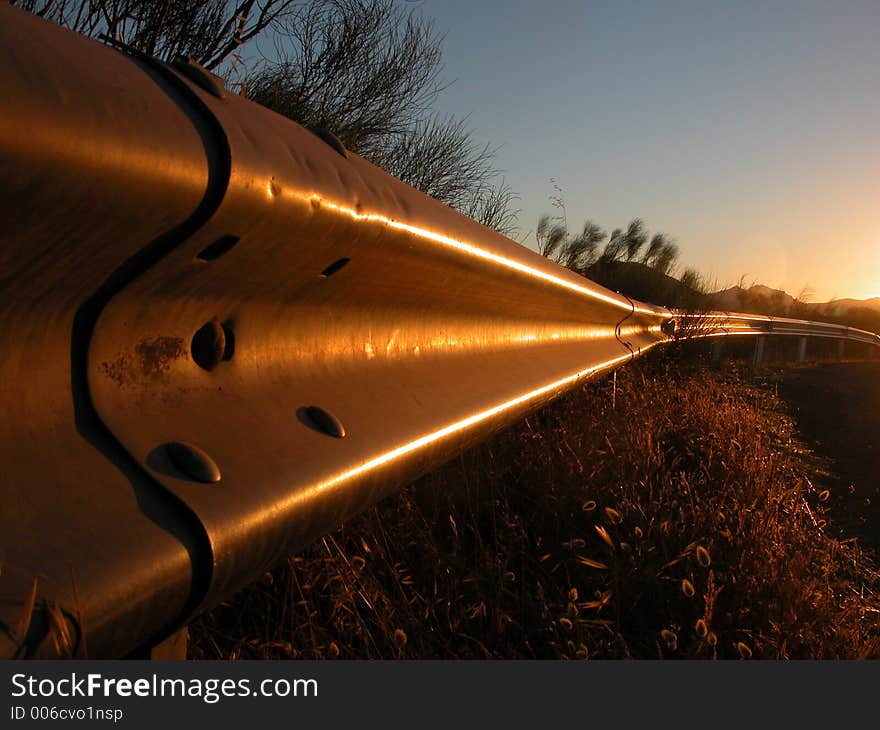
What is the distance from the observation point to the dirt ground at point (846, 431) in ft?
13.6

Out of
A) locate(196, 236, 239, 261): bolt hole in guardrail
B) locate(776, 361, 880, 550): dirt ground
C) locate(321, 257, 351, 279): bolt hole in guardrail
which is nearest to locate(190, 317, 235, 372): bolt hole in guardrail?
locate(196, 236, 239, 261): bolt hole in guardrail

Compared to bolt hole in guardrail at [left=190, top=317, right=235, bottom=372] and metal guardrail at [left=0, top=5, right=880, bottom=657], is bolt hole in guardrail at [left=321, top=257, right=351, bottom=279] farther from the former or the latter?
bolt hole in guardrail at [left=190, top=317, right=235, bottom=372]

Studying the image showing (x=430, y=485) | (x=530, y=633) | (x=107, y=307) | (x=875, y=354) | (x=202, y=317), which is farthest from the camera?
(x=875, y=354)

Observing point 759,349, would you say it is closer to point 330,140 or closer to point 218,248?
point 330,140

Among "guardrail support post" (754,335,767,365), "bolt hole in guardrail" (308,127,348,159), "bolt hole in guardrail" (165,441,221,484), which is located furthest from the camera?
"guardrail support post" (754,335,767,365)

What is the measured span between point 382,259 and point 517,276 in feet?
3.90

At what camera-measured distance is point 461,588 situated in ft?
7.46

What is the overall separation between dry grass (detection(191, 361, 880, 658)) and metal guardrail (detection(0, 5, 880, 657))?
0.46 meters

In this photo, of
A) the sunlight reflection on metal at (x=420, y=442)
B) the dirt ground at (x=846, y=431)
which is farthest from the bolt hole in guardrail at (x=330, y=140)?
the dirt ground at (x=846, y=431)

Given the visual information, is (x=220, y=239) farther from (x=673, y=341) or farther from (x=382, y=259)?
(x=673, y=341)

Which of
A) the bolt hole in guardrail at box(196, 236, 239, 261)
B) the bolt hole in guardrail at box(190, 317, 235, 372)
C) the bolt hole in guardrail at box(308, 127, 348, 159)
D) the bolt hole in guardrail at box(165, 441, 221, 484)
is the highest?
the bolt hole in guardrail at box(308, 127, 348, 159)

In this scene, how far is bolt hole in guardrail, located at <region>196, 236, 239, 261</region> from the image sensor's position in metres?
1.23

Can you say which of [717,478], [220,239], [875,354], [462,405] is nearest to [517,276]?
[462,405]

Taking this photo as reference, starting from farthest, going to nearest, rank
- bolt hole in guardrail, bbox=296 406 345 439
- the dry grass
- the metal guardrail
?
the dry grass
bolt hole in guardrail, bbox=296 406 345 439
the metal guardrail
